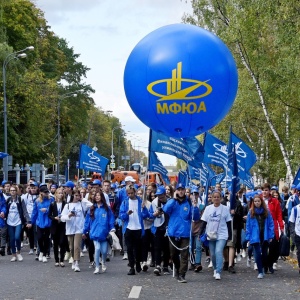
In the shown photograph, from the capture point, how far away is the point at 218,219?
1623 centimetres

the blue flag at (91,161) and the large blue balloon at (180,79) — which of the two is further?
the blue flag at (91,161)

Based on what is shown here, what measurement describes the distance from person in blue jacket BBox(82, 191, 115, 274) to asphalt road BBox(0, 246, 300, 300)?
50 cm

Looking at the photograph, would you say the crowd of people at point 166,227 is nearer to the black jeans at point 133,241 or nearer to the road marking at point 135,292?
the black jeans at point 133,241

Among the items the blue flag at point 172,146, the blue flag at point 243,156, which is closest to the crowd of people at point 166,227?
the blue flag at point 172,146

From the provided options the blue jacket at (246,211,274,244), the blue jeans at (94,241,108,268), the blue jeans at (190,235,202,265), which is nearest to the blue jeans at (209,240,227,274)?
the blue jacket at (246,211,274,244)

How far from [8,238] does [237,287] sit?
888cm

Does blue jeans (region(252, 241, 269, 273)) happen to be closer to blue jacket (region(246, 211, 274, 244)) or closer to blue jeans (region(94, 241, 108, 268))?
blue jacket (region(246, 211, 274, 244))

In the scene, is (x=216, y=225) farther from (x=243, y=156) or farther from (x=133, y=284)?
(x=243, y=156)

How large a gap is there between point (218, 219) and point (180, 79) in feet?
10.6

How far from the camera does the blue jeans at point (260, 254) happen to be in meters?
16.3

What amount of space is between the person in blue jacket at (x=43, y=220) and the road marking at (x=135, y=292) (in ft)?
17.0

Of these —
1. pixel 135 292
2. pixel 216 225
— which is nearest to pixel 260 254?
pixel 216 225

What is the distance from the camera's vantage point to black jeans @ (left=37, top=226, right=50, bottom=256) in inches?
766

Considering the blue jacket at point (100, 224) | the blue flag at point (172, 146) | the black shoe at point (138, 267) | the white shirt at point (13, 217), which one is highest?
the blue flag at point (172, 146)
